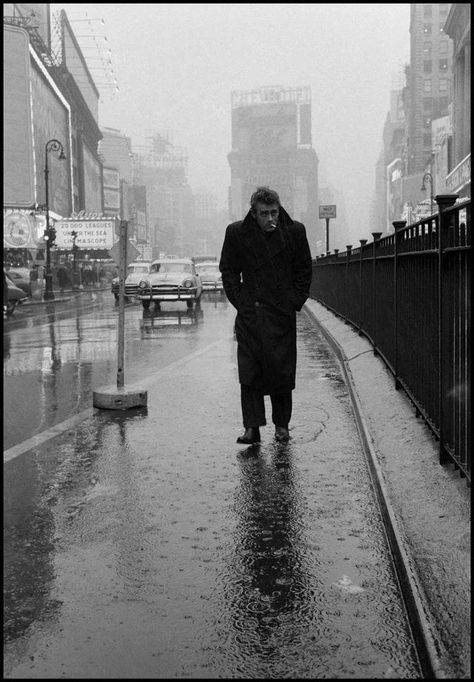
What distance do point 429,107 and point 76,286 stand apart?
8620 cm

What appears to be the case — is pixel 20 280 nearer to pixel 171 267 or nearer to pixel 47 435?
pixel 171 267

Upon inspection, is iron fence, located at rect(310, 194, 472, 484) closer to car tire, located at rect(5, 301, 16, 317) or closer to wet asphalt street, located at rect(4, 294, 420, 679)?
wet asphalt street, located at rect(4, 294, 420, 679)

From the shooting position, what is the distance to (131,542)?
4512 mm

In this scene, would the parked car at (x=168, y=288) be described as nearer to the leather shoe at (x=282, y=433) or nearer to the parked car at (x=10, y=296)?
the parked car at (x=10, y=296)

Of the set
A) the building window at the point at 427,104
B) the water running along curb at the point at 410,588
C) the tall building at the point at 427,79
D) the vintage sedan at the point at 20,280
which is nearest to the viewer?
the water running along curb at the point at 410,588

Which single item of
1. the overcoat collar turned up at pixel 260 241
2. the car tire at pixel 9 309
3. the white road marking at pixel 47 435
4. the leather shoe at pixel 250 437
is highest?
the overcoat collar turned up at pixel 260 241

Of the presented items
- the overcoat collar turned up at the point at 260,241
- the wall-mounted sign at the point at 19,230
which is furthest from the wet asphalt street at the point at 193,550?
the wall-mounted sign at the point at 19,230

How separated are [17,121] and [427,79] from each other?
75087 mm

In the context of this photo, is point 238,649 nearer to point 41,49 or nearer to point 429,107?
point 41,49

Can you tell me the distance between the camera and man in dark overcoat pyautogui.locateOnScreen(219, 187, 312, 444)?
645 cm

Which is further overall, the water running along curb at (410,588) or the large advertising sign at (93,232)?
the large advertising sign at (93,232)

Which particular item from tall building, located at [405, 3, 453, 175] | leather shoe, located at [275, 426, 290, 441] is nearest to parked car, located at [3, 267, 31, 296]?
leather shoe, located at [275, 426, 290, 441]

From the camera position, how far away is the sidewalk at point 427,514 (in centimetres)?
320

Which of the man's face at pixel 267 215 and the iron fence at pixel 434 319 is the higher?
the man's face at pixel 267 215
